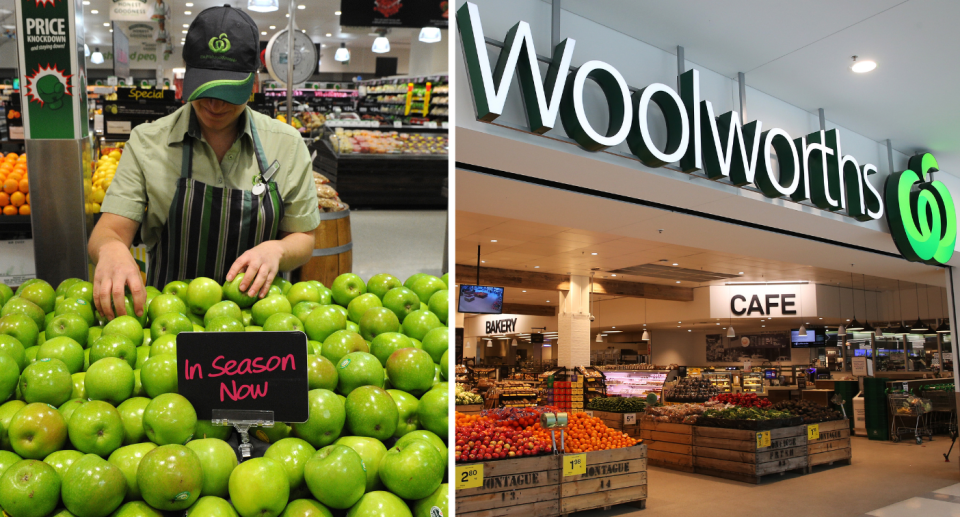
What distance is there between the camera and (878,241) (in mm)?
7242

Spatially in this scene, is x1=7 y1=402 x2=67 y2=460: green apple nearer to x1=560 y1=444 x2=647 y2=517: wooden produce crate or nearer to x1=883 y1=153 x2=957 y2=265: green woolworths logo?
x1=560 y1=444 x2=647 y2=517: wooden produce crate

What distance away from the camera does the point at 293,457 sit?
86cm

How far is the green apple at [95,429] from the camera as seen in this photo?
2.70ft

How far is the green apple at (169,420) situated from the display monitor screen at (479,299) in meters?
8.76

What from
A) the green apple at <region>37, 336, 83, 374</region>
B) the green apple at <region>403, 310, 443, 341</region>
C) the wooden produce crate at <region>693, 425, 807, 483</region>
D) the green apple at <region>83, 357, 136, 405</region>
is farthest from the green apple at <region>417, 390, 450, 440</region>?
the wooden produce crate at <region>693, 425, 807, 483</region>

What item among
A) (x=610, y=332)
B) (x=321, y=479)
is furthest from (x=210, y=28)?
(x=610, y=332)

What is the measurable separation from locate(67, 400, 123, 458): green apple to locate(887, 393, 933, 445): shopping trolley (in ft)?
44.5

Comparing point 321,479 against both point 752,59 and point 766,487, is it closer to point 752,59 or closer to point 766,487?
point 752,59

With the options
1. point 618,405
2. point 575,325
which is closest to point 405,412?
point 618,405

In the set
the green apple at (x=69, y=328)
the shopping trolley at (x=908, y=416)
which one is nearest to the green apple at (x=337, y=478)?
the green apple at (x=69, y=328)

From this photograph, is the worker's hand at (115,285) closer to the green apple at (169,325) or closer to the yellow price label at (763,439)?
the green apple at (169,325)

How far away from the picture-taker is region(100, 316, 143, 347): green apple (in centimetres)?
103

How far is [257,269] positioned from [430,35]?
568mm

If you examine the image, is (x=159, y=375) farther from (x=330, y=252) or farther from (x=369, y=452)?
(x=330, y=252)
